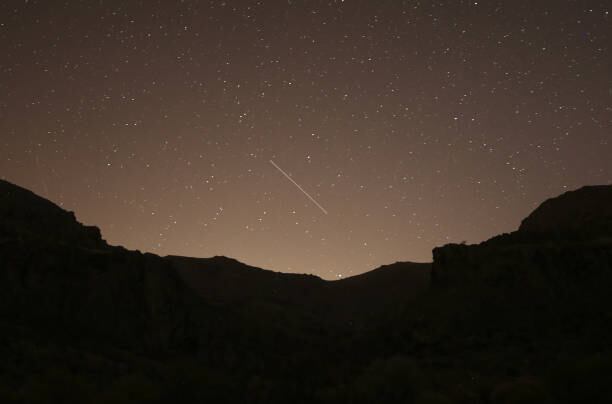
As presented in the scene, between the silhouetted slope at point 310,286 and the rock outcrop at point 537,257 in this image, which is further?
the silhouetted slope at point 310,286

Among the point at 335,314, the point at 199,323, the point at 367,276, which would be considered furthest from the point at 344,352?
the point at 367,276

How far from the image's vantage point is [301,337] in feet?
283

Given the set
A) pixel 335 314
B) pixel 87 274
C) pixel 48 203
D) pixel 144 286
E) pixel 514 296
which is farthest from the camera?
pixel 335 314

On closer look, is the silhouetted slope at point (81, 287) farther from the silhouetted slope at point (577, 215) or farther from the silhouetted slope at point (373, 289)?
the silhouetted slope at point (373, 289)

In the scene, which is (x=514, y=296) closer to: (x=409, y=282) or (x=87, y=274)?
(x=87, y=274)

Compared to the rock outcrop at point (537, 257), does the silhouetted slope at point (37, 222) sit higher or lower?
higher

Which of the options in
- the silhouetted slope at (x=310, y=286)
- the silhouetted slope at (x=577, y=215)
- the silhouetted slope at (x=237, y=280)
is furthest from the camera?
the silhouetted slope at (x=237, y=280)

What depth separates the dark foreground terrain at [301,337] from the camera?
3198 cm

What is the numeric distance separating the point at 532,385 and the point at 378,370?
13075 mm

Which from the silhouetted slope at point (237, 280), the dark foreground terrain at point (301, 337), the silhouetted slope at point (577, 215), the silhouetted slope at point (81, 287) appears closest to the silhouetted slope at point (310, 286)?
the silhouetted slope at point (237, 280)

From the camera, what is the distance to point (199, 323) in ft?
224

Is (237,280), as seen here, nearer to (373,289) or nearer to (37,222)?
(373,289)

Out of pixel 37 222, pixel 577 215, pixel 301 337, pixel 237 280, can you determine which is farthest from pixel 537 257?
pixel 237 280

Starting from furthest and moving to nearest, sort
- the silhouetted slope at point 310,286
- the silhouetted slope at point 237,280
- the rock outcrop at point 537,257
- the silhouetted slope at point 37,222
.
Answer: the silhouetted slope at point 237,280 → the silhouetted slope at point 310,286 → the silhouetted slope at point 37,222 → the rock outcrop at point 537,257
